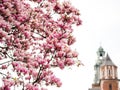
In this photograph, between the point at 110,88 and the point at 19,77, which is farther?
the point at 110,88

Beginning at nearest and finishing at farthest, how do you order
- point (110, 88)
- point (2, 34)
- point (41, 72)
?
point (2, 34) → point (41, 72) → point (110, 88)

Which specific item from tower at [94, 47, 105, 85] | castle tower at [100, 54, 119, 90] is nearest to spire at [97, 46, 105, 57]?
tower at [94, 47, 105, 85]

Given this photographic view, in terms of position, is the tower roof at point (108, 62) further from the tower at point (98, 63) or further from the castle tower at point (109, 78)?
the tower at point (98, 63)

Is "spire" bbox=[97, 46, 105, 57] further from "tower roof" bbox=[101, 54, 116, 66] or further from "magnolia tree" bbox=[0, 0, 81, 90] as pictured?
"magnolia tree" bbox=[0, 0, 81, 90]

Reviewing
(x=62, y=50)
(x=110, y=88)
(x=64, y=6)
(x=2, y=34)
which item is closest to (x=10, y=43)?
(x=2, y=34)

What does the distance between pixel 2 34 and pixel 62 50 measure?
6.49ft

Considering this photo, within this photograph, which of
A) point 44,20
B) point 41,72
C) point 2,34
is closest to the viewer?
point 2,34

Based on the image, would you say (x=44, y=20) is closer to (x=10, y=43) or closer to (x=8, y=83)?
(x=10, y=43)

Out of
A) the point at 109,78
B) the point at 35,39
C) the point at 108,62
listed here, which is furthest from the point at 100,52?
the point at 35,39

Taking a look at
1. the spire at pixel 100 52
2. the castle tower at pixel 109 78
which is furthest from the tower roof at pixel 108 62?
the spire at pixel 100 52

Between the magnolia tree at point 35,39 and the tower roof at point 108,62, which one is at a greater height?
the tower roof at point 108,62

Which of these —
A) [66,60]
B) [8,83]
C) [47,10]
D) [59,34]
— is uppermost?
[47,10]

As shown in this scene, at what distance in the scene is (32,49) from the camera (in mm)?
11008

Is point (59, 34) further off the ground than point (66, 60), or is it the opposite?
point (59, 34)
